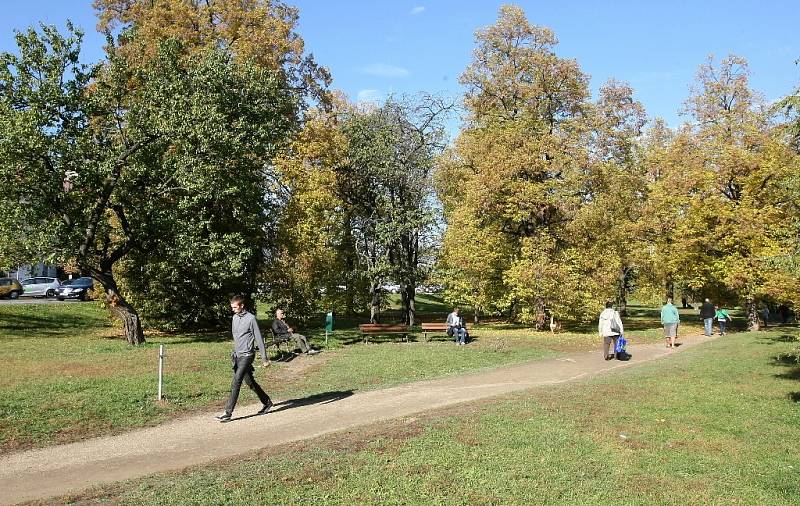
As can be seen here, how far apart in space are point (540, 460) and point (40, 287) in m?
46.9

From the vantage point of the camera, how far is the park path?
7.06 m

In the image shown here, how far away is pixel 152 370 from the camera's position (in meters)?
13.5

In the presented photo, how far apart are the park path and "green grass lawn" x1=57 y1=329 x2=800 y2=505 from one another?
685 mm

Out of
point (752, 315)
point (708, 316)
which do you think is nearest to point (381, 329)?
point (708, 316)

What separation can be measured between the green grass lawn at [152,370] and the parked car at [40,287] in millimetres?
21221

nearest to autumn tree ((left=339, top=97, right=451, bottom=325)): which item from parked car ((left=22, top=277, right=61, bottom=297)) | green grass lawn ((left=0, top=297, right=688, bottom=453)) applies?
green grass lawn ((left=0, top=297, right=688, bottom=453))

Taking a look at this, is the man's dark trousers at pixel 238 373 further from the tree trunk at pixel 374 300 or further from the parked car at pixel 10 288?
the parked car at pixel 10 288

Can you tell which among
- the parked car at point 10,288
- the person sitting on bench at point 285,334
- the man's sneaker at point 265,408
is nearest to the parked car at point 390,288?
the person sitting on bench at point 285,334

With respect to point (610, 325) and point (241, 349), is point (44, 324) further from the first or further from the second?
point (610, 325)

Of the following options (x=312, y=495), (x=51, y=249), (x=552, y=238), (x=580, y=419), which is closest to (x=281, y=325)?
(x=51, y=249)

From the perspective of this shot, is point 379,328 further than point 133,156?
Yes

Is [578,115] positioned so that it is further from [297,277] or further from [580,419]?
[580,419]

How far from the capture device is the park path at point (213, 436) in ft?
23.2

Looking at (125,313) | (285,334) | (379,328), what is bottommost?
(379,328)
